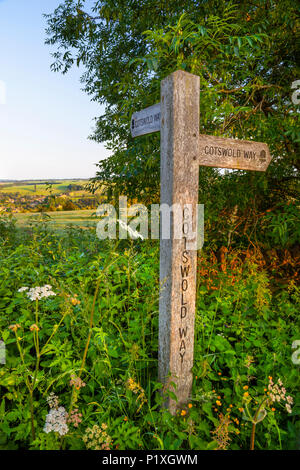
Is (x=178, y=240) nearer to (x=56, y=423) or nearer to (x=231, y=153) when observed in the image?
(x=231, y=153)

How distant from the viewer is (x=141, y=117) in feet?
7.52

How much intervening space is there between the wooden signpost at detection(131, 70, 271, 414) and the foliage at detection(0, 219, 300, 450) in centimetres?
13

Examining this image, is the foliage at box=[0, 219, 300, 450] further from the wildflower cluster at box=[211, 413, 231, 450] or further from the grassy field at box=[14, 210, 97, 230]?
the grassy field at box=[14, 210, 97, 230]

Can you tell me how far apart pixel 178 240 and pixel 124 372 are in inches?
43.8

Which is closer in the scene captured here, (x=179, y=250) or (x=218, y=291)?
(x=179, y=250)

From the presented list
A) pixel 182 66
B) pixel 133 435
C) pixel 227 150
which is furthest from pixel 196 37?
pixel 133 435

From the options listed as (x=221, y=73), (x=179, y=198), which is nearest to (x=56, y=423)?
(x=179, y=198)

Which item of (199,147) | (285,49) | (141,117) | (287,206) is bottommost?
(287,206)

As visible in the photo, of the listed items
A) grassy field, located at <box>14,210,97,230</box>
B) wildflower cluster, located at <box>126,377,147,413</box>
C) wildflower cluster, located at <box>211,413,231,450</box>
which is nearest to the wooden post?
wildflower cluster, located at <box>126,377,147,413</box>

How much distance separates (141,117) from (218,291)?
1884 mm

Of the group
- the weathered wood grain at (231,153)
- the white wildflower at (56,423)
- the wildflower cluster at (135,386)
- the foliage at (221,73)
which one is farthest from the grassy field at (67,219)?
the white wildflower at (56,423)

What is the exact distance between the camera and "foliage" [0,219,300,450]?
178cm
